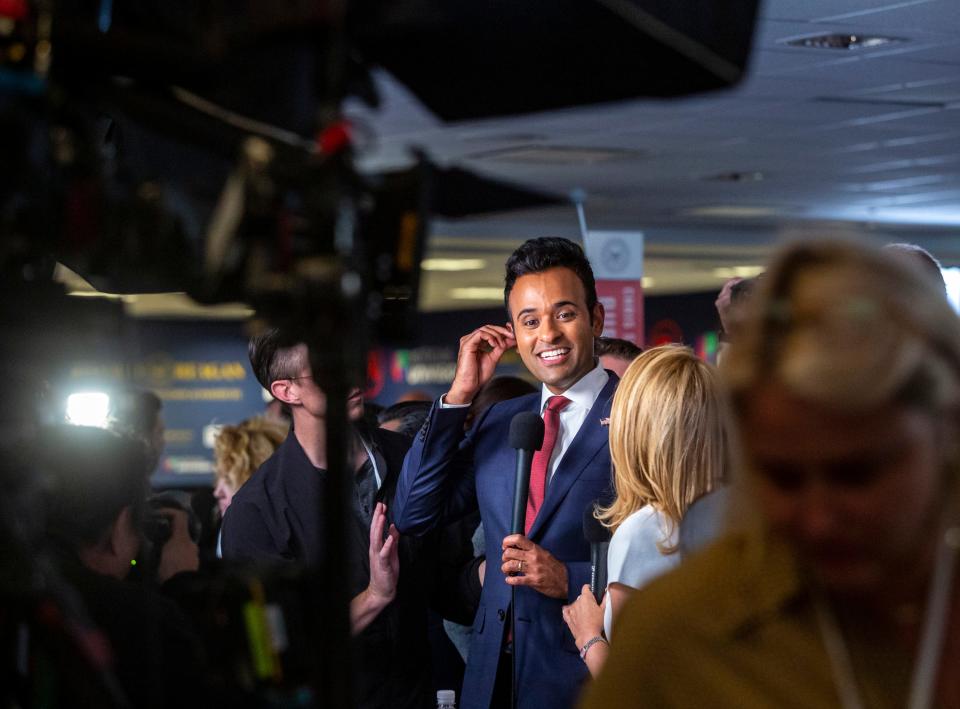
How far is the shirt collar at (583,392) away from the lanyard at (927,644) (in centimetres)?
213

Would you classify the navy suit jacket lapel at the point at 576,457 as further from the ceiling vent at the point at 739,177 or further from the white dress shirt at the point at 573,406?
the ceiling vent at the point at 739,177

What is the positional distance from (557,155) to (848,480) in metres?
8.39

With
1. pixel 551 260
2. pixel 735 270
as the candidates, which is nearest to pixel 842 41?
pixel 551 260

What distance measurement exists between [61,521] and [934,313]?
57.8 inches

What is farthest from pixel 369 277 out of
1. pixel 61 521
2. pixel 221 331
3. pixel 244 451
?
pixel 221 331

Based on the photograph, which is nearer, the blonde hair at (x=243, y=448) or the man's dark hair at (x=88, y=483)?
the man's dark hair at (x=88, y=483)

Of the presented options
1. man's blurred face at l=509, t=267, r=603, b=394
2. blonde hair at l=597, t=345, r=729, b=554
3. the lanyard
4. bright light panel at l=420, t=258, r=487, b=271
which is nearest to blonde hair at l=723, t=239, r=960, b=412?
the lanyard

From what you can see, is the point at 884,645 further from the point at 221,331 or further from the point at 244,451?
the point at 221,331

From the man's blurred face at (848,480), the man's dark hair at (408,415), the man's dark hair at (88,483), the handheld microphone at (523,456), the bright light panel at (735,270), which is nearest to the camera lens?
the man's blurred face at (848,480)

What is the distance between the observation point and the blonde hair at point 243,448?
493 cm

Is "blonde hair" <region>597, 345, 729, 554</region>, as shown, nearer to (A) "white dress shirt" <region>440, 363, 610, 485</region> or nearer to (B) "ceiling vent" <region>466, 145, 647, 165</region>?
(A) "white dress shirt" <region>440, 363, 610, 485</region>

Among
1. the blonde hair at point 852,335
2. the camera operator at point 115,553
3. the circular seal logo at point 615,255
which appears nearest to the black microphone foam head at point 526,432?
the camera operator at point 115,553

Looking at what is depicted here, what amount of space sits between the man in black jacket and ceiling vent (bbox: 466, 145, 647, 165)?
5.60 m

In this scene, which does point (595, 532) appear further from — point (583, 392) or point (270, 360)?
point (270, 360)
